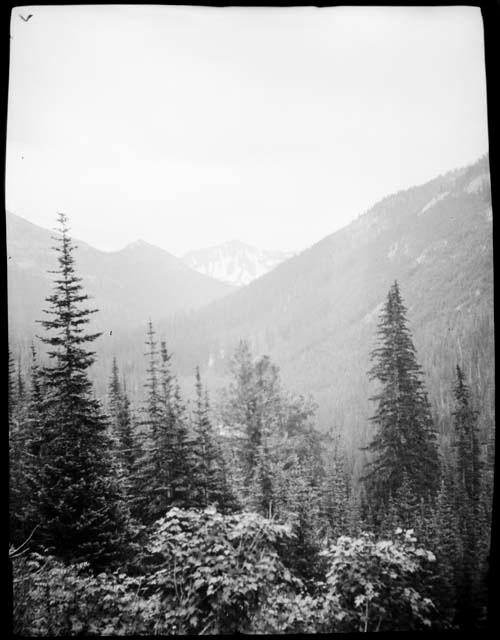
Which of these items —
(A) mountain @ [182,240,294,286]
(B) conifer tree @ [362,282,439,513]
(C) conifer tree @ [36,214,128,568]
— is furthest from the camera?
(A) mountain @ [182,240,294,286]

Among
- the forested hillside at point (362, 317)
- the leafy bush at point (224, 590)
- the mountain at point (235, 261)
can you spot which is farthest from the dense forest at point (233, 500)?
the mountain at point (235, 261)

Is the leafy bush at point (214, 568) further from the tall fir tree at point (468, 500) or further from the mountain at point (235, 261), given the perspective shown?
the mountain at point (235, 261)

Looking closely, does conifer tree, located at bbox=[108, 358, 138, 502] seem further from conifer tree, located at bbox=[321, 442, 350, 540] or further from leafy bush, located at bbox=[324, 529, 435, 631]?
leafy bush, located at bbox=[324, 529, 435, 631]

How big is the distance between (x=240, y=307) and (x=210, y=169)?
1661 millimetres

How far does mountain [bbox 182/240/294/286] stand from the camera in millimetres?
4406

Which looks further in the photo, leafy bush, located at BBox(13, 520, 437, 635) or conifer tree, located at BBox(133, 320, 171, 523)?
conifer tree, located at BBox(133, 320, 171, 523)

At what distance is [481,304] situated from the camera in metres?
3.74

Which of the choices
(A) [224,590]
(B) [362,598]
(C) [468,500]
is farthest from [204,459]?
(C) [468,500]

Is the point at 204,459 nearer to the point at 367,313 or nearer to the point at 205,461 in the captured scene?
the point at 205,461

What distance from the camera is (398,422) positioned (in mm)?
4133

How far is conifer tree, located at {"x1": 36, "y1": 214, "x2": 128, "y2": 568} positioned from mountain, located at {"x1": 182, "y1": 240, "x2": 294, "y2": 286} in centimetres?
136

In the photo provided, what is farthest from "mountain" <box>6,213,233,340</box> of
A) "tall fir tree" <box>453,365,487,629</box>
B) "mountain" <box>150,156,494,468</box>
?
"tall fir tree" <box>453,365,487,629</box>

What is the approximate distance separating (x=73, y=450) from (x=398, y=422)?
3.40 meters

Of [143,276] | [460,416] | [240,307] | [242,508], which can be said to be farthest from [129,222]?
[460,416]
